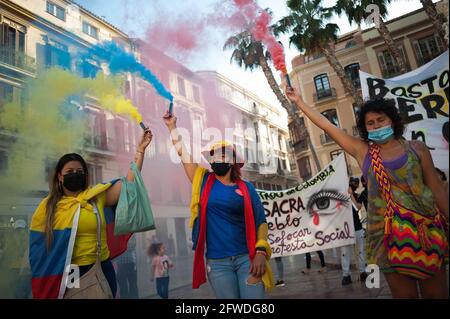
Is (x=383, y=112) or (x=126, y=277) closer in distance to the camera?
(x=383, y=112)

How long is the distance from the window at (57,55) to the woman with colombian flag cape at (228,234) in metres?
8.81

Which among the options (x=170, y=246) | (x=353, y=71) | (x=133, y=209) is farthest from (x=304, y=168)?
(x=133, y=209)

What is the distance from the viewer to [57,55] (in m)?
10.2

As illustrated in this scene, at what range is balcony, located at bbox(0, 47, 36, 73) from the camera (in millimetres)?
10738

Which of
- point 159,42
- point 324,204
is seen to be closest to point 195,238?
point 324,204

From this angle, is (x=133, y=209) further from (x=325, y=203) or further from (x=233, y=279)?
(x=325, y=203)

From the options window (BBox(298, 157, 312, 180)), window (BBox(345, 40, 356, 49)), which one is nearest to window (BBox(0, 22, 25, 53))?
window (BBox(345, 40, 356, 49))

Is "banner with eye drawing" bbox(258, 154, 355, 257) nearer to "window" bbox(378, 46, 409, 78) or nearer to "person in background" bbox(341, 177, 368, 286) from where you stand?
"person in background" bbox(341, 177, 368, 286)

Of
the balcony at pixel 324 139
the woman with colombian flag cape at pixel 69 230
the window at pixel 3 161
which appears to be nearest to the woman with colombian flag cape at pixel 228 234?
the woman with colombian flag cape at pixel 69 230

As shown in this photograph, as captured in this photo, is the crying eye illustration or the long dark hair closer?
the long dark hair

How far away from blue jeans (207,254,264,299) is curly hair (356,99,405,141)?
1.19 m

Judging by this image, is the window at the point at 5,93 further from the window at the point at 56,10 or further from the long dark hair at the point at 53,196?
the long dark hair at the point at 53,196

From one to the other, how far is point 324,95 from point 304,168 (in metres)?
6.85
